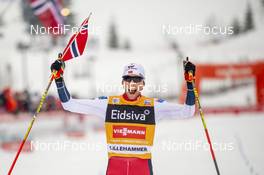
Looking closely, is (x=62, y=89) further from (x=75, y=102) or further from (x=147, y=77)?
(x=147, y=77)

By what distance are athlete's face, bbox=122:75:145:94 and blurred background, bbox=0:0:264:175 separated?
151cm

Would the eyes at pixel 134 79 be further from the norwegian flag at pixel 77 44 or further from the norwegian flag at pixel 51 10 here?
the norwegian flag at pixel 51 10

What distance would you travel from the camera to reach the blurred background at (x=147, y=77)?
373 inches

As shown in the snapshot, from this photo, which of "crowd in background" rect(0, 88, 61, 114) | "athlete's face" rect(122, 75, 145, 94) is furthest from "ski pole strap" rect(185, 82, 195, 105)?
"crowd in background" rect(0, 88, 61, 114)

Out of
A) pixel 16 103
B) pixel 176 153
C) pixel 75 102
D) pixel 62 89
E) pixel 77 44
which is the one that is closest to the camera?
pixel 62 89

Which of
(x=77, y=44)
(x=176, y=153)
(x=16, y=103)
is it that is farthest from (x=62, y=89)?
(x=16, y=103)

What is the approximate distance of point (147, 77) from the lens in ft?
124

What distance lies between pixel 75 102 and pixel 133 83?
0.64 meters

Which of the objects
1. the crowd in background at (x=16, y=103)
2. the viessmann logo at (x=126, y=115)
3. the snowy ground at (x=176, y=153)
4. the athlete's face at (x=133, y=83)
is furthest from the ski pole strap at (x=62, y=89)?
the crowd in background at (x=16, y=103)

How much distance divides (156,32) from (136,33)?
297cm

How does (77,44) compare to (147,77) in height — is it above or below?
below

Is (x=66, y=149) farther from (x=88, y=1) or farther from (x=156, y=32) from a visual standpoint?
(x=156, y=32)

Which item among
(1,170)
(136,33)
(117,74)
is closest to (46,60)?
(117,74)

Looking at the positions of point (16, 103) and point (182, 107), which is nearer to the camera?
point (182, 107)
